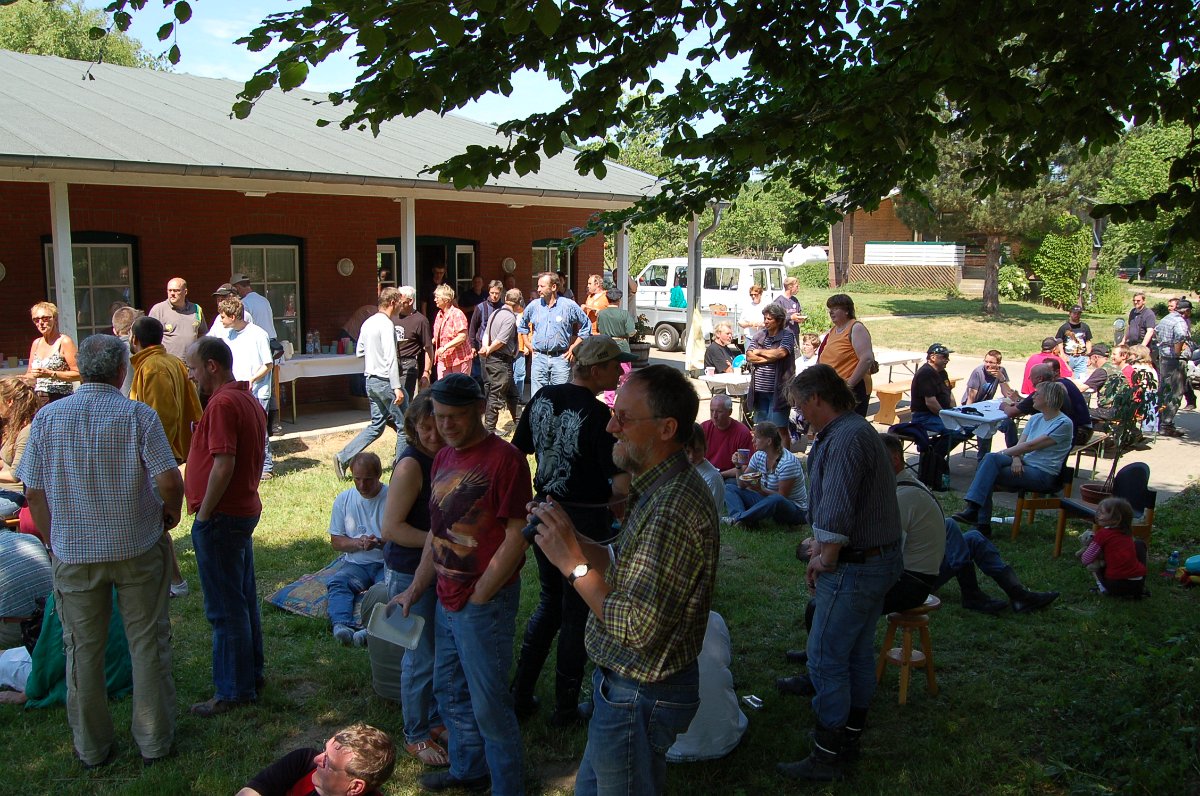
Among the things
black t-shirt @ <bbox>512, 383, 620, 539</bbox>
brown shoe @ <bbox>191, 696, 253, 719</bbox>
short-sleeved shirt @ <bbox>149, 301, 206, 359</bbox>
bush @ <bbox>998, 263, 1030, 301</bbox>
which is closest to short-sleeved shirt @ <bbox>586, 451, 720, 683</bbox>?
black t-shirt @ <bbox>512, 383, 620, 539</bbox>

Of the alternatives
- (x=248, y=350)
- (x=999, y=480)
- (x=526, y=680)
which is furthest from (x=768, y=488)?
(x=248, y=350)

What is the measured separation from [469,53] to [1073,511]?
5.80 meters

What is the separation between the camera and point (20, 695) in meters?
4.81

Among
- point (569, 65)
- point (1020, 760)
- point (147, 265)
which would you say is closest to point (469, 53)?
point (569, 65)

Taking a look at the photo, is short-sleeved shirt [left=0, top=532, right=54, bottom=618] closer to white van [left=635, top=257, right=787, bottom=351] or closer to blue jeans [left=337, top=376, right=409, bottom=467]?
blue jeans [left=337, top=376, right=409, bottom=467]

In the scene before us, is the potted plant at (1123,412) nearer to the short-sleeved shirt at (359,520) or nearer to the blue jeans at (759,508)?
the blue jeans at (759,508)

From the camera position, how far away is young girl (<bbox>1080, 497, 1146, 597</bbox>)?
6.41 m

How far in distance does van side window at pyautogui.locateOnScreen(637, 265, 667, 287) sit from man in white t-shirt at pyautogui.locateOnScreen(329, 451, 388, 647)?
1736 centimetres

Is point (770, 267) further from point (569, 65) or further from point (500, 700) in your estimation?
point (500, 700)

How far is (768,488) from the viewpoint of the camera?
324 inches

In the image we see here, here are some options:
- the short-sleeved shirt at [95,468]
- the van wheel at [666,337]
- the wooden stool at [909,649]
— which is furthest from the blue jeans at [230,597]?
the van wheel at [666,337]

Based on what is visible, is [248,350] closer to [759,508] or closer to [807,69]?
[759,508]

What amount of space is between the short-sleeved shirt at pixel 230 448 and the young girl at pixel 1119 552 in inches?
210

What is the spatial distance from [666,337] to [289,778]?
61.9ft
